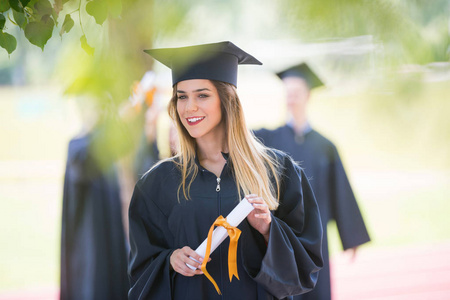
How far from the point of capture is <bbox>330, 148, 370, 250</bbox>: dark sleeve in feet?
12.6

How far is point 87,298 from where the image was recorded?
3701mm

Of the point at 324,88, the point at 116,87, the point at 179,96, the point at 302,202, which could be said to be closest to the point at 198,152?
the point at 179,96

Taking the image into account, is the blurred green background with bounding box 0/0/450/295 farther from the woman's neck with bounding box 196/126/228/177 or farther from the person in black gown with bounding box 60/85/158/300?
the woman's neck with bounding box 196/126/228/177

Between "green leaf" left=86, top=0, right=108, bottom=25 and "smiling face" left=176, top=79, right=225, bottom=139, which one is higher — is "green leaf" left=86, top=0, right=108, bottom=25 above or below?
above

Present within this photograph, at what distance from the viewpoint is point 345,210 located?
385 cm

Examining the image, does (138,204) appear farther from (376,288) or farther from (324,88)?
(376,288)

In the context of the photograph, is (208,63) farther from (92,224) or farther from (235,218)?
(92,224)

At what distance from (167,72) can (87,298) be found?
1.79m

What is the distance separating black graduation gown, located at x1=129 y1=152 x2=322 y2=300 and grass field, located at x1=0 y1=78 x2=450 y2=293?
6.22 feet

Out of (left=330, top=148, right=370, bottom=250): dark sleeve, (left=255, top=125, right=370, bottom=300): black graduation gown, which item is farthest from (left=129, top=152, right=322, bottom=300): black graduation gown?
(left=330, top=148, right=370, bottom=250): dark sleeve

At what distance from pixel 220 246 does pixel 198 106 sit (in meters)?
0.55

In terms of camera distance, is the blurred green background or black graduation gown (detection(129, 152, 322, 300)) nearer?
black graduation gown (detection(129, 152, 322, 300))

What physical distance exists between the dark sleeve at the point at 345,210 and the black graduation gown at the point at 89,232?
165cm

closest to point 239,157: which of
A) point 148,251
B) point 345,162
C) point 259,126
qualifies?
point 148,251
